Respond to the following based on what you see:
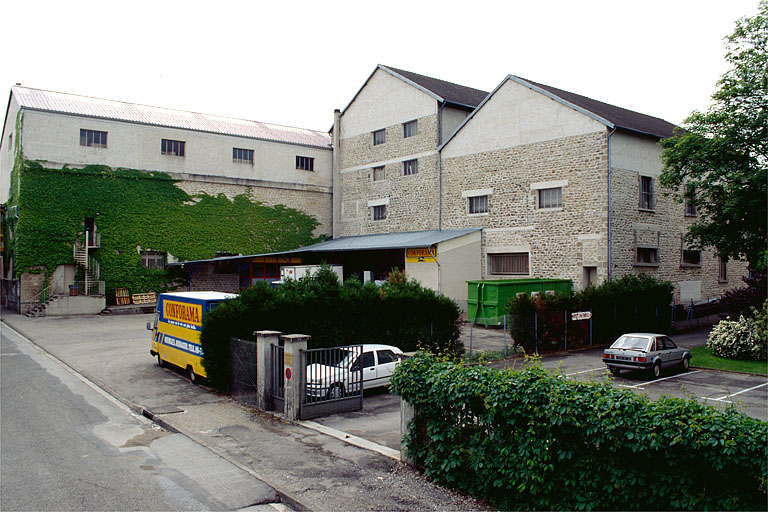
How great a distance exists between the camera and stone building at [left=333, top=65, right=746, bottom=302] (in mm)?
28266

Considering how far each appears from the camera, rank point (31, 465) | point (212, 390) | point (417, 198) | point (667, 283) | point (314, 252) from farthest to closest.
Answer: point (314, 252), point (417, 198), point (667, 283), point (212, 390), point (31, 465)

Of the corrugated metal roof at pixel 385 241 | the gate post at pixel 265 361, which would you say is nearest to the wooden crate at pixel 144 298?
the corrugated metal roof at pixel 385 241

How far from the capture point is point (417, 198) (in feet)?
124

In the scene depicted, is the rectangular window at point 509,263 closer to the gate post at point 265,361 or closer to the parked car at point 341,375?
the parked car at point 341,375

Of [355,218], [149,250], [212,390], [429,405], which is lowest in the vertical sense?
[212,390]

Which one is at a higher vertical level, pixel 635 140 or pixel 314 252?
pixel 635 140

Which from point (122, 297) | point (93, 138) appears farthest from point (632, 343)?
point (93, 138)

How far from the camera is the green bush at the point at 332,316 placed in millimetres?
14742

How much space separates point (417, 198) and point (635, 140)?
46.6ft

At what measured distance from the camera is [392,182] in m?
39.8

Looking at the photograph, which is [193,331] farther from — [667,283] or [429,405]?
[667,283]

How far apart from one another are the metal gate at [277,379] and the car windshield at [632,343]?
38.5 ft

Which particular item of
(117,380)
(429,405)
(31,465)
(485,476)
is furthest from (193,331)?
(485,476)

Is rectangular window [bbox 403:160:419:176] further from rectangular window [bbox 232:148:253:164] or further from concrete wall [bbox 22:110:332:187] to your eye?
rectangular window [bbox 232:148:253:164]
